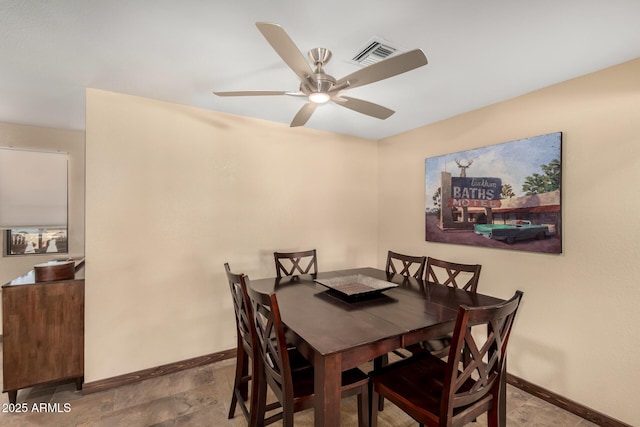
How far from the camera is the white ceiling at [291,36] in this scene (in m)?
1.39

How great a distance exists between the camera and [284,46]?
4.18ft

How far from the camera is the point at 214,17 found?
4.74 ft

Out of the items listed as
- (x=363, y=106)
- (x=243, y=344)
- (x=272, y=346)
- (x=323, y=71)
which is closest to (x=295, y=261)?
(x=243, y=344)

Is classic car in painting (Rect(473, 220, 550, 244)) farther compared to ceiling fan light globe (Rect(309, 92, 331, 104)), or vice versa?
classic car in painting (Rect(473, 220, 550, 244))

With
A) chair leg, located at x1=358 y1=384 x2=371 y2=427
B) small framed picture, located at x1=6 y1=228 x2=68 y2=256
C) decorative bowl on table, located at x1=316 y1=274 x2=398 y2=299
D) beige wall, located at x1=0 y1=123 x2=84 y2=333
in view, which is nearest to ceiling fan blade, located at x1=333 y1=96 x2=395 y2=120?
decorative bowl on table, located at x1=316 y1=274 x2=398 y2=299

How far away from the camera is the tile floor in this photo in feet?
6.28

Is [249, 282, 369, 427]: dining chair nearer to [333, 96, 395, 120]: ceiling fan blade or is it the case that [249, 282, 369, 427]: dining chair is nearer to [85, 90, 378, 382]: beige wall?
[333, 96, 395, 120]: ceiling fan blade

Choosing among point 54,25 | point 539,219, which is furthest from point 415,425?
point 54,25

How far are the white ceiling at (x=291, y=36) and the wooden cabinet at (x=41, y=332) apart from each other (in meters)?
1.61

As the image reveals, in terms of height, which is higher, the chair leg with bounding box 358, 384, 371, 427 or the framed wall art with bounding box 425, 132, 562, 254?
the framed wall art with bounding box 425, 132, 562, 254

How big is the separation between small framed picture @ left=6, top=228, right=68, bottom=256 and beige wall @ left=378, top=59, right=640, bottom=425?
184 inches

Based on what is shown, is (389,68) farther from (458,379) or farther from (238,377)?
(238,377)

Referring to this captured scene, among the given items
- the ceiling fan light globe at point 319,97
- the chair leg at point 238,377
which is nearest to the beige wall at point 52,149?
the chair leg at point 238,377

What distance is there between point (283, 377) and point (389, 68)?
163 cm
